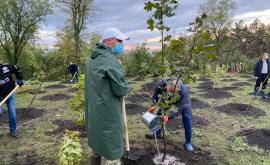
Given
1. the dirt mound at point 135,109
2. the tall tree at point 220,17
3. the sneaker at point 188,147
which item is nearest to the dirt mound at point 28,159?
the sneaker at point 188,147

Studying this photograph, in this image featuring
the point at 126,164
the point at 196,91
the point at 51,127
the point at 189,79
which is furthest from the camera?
the point at 196,91

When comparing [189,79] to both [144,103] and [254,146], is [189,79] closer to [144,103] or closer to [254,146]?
[254,146]

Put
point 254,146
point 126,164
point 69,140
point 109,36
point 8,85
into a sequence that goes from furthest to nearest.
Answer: point 8,85 → point 254,146 → point 126,164 → point 69,140 → point 109,36

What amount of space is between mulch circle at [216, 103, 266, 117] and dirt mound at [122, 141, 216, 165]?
347cm

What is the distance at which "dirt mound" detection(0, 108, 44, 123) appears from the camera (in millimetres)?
8203

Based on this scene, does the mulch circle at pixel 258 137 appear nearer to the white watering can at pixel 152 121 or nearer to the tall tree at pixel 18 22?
the white watering can at pixel 152 121

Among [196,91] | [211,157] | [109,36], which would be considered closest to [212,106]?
[196,91]

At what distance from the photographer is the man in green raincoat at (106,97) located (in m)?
3.24

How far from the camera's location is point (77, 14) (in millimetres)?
23812

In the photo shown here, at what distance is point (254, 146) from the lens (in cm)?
578

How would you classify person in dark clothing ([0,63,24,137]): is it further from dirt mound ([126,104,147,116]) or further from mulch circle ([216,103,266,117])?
mulch circle ([216,103,266,117])

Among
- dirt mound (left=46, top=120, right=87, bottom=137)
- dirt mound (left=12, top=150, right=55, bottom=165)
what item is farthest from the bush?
dirt mound (left=46, top=120, right=87, bottom=137)

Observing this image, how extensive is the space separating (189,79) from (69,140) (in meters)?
1.89

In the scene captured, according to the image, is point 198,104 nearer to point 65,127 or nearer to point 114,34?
point 65,127
